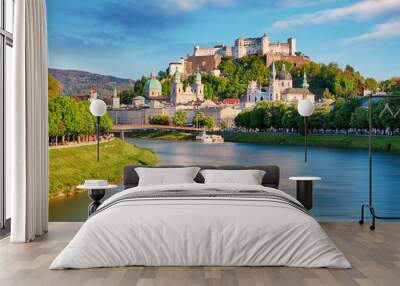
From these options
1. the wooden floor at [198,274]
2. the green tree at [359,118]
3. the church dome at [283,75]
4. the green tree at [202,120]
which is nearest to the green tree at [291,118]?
the church dome at [283,75]

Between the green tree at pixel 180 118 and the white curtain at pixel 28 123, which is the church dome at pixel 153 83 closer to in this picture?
the green tree at pixel 180 118

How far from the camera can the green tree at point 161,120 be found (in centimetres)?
909

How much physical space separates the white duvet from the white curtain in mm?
1418

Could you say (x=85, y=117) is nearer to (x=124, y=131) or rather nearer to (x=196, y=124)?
(x=124, y=131)

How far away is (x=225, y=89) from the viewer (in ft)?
29.8

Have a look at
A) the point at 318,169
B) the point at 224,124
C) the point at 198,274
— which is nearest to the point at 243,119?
the point at 224,124

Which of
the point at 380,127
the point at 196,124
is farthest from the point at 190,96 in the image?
the point at 380,127

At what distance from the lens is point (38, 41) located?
6.31 m

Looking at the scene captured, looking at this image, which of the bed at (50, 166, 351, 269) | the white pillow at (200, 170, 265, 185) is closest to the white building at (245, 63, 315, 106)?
the white pillow at (200, 170, 265, 185)

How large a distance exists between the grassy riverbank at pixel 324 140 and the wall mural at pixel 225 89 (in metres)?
0.02

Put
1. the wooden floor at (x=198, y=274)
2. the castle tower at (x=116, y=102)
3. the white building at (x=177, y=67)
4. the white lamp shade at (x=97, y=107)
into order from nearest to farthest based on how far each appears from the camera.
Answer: the wooden floor at (x=198, y=274), the white lamp shade at (x=97, y=107), the white building at (x=177, y=67), the castle tower at (x=116, y=102)

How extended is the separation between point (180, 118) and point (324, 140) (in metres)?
2.15

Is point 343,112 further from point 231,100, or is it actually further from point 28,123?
point 28,123

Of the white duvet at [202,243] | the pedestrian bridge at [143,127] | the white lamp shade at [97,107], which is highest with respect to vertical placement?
the white lamp shade at [97,107]
